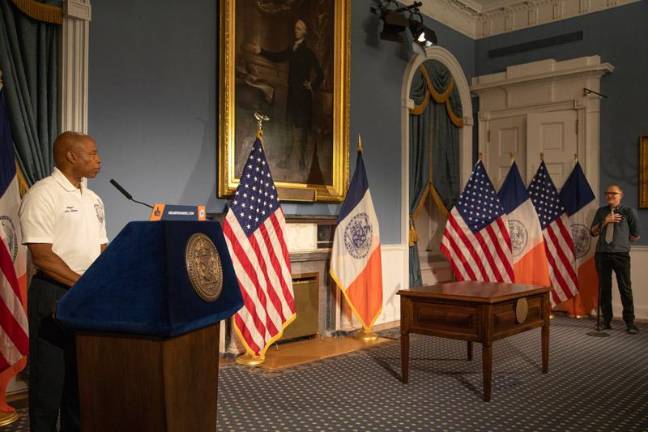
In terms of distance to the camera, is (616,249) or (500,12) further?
(500,12)

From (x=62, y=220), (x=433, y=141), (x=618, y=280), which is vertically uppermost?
(x=433, y=141)

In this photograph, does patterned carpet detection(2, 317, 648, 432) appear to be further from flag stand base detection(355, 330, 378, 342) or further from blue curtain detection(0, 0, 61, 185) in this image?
blue curtain detection(0, 0, 61, 185)

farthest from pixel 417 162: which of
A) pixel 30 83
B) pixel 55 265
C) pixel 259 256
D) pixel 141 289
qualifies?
pixel 141 289

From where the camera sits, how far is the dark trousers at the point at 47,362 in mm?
2277

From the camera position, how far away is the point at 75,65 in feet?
12.8

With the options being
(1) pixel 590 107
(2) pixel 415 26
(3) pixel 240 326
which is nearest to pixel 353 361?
(3) pixel 240 326

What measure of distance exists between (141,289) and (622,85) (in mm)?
6888

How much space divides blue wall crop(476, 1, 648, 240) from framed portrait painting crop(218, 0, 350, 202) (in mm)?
3289

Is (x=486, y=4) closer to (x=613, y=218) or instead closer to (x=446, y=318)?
(x=613, y=218)

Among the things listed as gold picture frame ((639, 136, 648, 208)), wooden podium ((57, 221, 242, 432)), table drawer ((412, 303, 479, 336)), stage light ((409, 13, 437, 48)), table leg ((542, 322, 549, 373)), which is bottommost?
table leg ((542, 322, 549, 373))

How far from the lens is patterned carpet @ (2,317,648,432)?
3193 mm

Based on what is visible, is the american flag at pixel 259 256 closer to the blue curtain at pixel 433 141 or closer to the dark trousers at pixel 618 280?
the blue curtain at pixel 433 141

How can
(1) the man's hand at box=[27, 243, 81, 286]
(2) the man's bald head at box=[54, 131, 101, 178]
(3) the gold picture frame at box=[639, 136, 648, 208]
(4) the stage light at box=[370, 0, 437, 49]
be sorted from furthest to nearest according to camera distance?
(3) the gold picture frame at box=[639, 136, 648, 208] < (4) the stage light at box=[370, 0, 437, 49] < (2) the man's bald head at box=[54, 131, 101, 178] < (1) the man's hand at box=[27, 243, 81, 286]

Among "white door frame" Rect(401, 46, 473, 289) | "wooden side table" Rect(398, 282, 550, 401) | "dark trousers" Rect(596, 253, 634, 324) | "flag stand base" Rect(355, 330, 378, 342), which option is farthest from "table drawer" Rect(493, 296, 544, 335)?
"white door frame" Rect(401, 46, 473, 289)
